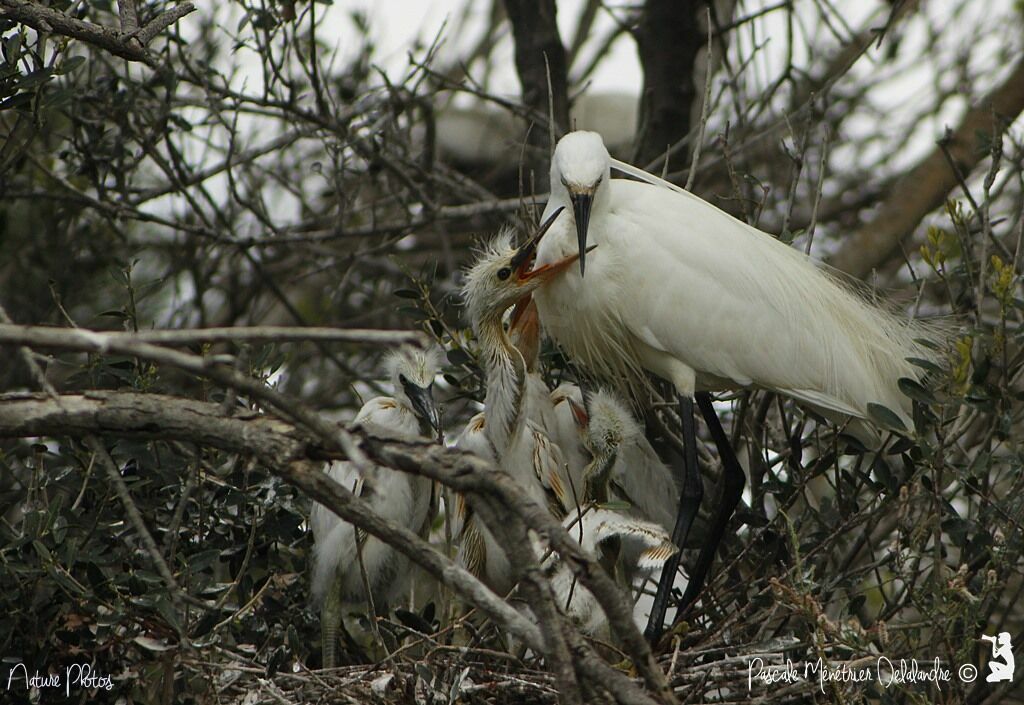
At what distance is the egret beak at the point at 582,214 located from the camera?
10.4 feet

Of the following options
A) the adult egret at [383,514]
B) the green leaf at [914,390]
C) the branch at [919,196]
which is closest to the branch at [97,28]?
the adult egret at [383,514]

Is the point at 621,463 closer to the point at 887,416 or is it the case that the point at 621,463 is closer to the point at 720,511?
the point at 720,511

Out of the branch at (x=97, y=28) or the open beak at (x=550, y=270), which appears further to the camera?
the open beak at (x=550, y=270)

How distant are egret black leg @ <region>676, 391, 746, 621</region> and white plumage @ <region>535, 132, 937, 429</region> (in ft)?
0.62

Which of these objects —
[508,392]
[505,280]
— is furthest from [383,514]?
[505,280]

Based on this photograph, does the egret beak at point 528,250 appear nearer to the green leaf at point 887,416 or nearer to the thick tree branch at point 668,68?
the green leaf at point 887,416

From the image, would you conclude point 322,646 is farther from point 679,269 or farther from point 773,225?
point 773,225

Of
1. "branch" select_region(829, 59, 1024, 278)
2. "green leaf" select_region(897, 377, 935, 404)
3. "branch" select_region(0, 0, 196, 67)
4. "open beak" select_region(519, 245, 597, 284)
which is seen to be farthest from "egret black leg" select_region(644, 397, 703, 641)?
"branch" select_region(0, 0, 196, 67)

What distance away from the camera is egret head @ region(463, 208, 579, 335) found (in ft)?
11.2

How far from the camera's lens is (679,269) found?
11.2ft

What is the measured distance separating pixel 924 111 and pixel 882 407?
3.56 metres

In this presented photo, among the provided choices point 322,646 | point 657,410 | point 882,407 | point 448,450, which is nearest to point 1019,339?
point 882,407

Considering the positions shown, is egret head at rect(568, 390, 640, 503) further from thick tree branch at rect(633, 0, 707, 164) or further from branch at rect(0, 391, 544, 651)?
thick tree branch at rect(633, 0, 707, 164)

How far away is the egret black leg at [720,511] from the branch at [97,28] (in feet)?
6.24
